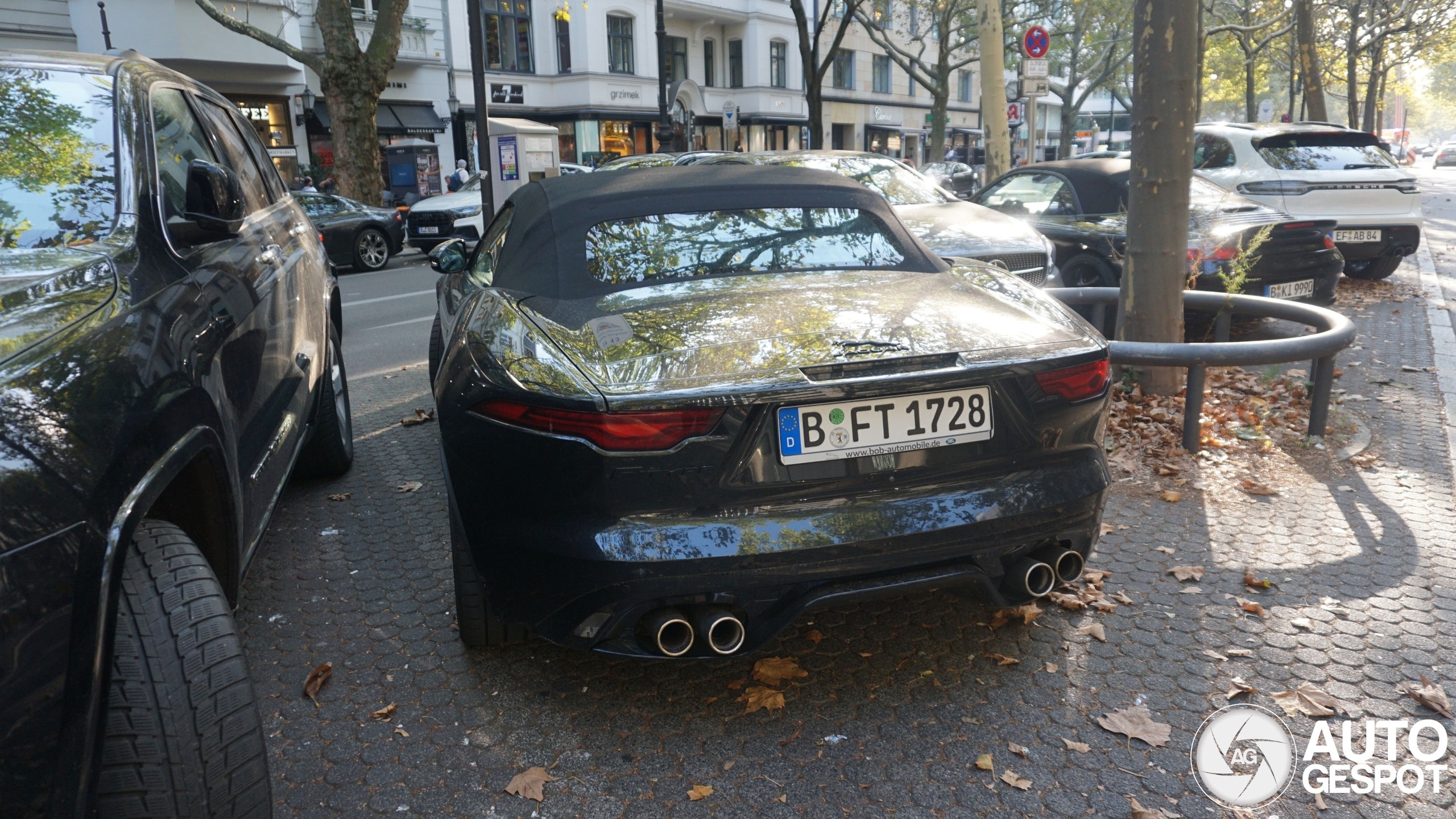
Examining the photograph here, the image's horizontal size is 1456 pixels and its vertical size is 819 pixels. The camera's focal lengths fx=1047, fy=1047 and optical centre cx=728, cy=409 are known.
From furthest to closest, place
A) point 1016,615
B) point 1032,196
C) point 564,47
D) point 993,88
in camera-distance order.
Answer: point 564,47 < point 993,88 < point 1032,196 < point 1016,615

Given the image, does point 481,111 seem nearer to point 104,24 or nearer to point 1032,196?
point 1032,196

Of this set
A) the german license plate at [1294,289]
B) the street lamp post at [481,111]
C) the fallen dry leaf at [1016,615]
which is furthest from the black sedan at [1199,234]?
the street lamp post at [481,111]

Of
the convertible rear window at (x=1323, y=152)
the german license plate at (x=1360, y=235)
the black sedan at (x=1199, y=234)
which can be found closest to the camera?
the black sedan at (x=1199, y=234)

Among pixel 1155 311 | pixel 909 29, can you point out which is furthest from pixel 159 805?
pixel 909 29

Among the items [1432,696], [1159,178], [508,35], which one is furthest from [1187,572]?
[508,35]

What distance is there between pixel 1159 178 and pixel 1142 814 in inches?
159

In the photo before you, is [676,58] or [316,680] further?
[676,58]

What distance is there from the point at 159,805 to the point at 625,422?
1161 mm

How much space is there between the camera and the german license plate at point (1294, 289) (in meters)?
8.01

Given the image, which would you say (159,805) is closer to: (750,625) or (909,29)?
(750,625)

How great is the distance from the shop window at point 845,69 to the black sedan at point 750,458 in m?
50.2

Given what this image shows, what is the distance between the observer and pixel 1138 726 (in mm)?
2787

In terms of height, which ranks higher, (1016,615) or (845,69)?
(845,69)

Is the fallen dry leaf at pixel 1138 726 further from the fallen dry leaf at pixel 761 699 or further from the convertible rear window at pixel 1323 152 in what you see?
the convertible rear window at pixel 1323 152
